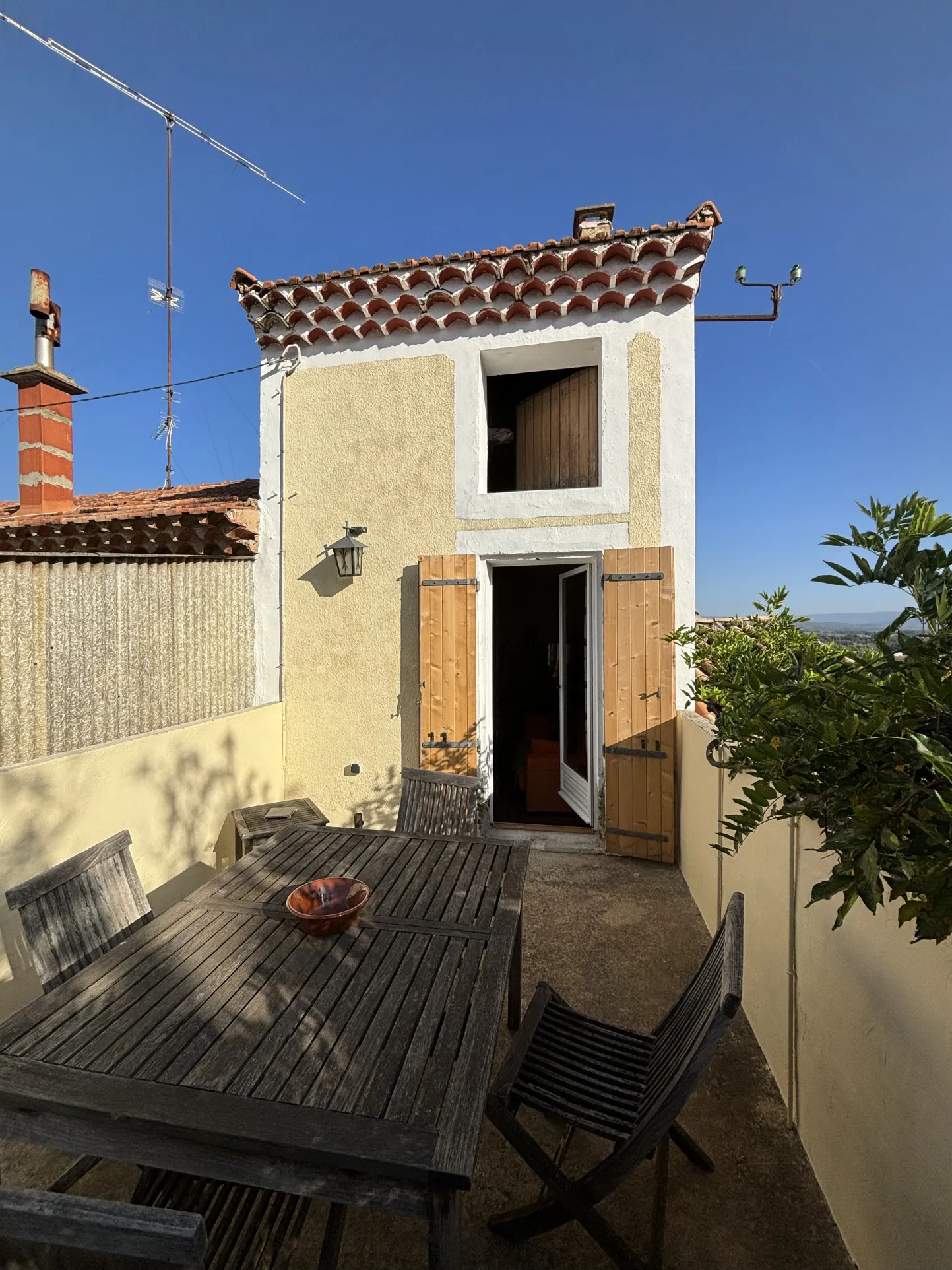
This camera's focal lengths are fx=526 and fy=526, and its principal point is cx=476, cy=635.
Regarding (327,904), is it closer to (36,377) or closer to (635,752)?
(635,752)

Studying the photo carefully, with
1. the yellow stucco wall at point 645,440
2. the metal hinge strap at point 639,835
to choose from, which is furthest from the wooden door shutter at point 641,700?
the yellow stucco wall at point 645,440

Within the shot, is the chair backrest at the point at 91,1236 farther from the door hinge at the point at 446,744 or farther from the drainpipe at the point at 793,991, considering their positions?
the door hinge at the point at 446,744

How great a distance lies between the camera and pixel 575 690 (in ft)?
20.7

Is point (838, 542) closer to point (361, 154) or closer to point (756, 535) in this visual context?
point (361, 154)

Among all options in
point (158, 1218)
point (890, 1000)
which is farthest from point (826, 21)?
point (158, 1218)

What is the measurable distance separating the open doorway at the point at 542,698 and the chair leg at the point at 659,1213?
308cm

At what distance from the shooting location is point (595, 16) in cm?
510

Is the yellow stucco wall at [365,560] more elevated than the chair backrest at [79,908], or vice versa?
the yellow stucco wall at [365,560]

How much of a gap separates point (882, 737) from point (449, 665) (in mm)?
3673

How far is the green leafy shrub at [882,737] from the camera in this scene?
2.92 ft

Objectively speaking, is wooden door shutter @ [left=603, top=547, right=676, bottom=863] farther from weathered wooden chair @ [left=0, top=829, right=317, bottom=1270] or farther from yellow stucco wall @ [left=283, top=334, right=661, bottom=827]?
weathered wooden chair @ [left=0, top=829, right=317, bottom=1270]

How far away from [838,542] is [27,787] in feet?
11.4

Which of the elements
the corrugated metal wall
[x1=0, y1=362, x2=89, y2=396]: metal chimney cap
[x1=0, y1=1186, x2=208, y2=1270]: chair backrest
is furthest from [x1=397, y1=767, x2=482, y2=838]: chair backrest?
[x1=0, y1=362, x2=89, y2=396]: metal chimney cap

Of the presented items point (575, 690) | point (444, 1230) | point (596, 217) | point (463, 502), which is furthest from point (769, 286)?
point (444, 1230)
